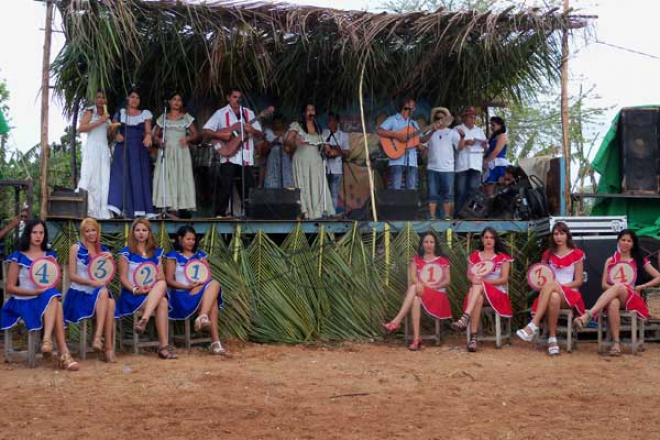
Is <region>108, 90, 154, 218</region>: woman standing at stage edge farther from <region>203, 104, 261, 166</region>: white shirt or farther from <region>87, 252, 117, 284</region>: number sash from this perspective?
<region>87, 252, 117, 284</region>: number sash

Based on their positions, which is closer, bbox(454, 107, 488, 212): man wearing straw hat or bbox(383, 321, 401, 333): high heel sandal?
bbox(383, 321, 401, 333): high heel sandal

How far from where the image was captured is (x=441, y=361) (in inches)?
287

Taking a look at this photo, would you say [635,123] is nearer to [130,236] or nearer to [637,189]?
[637,189]

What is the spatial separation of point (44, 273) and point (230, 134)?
2.85 meters

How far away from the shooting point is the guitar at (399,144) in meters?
9.84

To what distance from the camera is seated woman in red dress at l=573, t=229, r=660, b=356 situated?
25.1 feet

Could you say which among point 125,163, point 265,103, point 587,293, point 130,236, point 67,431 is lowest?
point 67,431

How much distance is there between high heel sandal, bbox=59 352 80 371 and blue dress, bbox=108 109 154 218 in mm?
2529

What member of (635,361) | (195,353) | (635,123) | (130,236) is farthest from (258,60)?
(635,361)

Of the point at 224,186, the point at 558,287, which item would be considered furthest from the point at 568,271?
the point at 224,186

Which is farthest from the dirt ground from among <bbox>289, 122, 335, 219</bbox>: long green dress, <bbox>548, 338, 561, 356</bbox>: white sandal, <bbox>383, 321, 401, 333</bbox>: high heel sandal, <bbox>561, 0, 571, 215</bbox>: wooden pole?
<bbox>289, 122, 335, 219</bbox>: long green dress

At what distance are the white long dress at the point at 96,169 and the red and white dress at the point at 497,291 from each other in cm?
359

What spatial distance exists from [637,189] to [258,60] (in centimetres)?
401

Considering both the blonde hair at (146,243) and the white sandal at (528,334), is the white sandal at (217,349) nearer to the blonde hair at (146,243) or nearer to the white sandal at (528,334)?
the blonde hair at (146,243)
